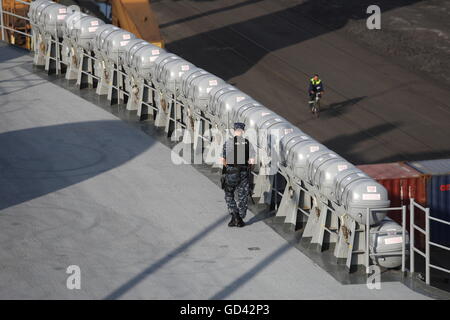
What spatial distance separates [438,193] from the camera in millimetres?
27422

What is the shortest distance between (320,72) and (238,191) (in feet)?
94.3

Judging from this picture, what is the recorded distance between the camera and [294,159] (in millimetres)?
20156

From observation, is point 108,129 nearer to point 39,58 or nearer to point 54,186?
point 54,186

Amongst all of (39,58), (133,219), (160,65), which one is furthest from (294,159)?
(39,58)

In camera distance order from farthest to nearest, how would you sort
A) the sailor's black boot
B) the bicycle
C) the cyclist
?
the bicycle
the cyclist
the sailor's black boot

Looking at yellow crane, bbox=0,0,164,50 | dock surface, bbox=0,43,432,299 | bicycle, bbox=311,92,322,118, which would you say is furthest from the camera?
yellow crane, bbox=0,0,164,50

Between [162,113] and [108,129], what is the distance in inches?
Result: 64.6

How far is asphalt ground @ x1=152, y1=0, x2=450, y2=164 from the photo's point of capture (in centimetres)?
3906

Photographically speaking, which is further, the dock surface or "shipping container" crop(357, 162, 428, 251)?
"shipping container" crop(357, 162, 428, 251)

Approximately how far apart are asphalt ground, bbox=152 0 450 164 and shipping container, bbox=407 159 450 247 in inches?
315
